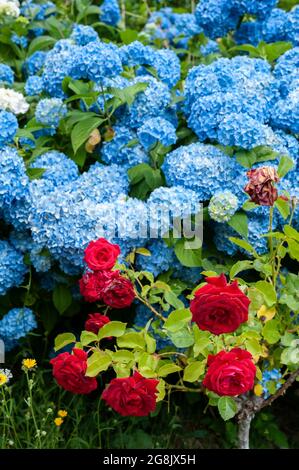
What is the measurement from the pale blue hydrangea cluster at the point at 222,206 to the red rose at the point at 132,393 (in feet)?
2.16

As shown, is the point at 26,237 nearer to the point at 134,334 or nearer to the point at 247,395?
the point at 134,334

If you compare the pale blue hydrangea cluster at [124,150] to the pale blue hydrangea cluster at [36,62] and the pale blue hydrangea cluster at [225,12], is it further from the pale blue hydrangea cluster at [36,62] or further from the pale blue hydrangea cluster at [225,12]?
the pale blue hydrangea cluster at [225,12]

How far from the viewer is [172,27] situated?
4.04 m

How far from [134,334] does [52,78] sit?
1.25 meters

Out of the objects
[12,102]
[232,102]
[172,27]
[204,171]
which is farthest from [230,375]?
[172,27]

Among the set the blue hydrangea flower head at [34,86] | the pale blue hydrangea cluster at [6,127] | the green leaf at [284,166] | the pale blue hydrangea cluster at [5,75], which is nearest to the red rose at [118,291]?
the green leaf at [284,166]

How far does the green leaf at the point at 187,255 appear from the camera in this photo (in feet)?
8.02

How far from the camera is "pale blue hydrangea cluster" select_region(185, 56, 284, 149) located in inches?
97.3

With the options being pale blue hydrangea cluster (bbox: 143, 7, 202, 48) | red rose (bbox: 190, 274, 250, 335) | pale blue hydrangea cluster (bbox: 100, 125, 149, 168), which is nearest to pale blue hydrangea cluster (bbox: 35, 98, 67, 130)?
pale blue hydrangea cluster (bbox: 100, 125, 149, 168)

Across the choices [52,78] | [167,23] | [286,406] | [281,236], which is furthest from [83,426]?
[167,23]

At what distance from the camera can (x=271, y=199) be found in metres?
2.01

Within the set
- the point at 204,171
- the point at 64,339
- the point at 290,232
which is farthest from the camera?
the point at 204,171

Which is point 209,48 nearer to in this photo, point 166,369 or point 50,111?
point 50,111

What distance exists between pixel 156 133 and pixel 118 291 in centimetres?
70
